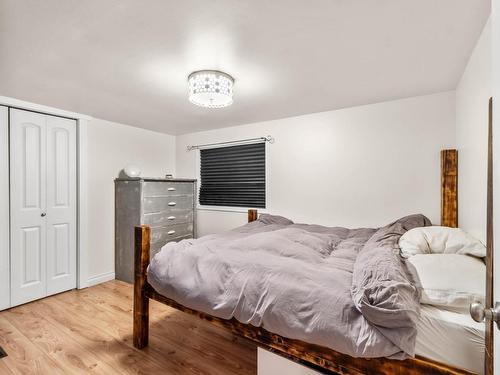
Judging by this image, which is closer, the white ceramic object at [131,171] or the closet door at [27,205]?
the closet door at [27,205]


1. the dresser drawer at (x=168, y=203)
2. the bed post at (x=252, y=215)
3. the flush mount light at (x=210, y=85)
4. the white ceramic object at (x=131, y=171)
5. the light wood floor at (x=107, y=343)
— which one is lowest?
the light wood floor at (x=107, y=343)

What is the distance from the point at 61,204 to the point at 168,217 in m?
1.29

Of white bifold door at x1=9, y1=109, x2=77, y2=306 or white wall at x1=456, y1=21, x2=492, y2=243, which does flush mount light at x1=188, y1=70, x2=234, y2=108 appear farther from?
white bifold door at x1=9, y1=109, x2=77, y2=306

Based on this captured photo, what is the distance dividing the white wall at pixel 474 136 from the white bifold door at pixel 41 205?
157 inches

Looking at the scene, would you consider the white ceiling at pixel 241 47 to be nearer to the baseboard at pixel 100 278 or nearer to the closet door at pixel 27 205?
the closet door at pixel 27 205

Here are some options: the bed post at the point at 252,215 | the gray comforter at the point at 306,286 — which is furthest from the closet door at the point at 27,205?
the bed post at the point at 252,215

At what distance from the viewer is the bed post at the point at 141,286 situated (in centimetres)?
211

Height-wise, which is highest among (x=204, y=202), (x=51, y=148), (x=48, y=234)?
(x=51, y=148)

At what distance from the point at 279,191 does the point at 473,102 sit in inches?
88.2

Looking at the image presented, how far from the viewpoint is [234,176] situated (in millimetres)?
4082

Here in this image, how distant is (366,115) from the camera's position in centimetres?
301

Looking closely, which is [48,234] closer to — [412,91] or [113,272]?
[113,272]

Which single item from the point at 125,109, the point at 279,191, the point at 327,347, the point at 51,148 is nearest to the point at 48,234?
the point at 51,148

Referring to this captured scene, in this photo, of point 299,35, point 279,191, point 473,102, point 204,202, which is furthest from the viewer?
point 204,202
